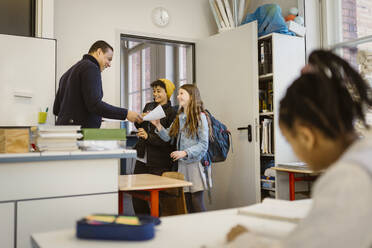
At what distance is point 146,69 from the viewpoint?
848cm

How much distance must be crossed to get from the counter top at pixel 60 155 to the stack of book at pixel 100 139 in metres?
0.05

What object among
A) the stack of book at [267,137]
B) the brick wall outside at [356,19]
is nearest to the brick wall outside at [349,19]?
the brick wall outside at [356,19]

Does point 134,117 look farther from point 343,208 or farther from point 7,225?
point 343,208

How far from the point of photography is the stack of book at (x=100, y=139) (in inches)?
84.1

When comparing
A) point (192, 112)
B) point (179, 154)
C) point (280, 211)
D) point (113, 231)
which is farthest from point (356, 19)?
→ point (113, 231)

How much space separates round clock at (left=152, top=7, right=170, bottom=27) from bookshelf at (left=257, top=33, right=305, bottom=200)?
1232 millimetres

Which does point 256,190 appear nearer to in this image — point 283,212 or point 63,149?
point 63,149

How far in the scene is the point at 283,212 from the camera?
114cm

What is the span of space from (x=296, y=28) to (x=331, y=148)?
3577 millimetres

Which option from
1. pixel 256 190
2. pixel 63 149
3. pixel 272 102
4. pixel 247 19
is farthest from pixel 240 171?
pixel 63 149

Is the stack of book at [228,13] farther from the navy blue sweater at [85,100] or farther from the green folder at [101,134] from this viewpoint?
the green folder at [101,134]

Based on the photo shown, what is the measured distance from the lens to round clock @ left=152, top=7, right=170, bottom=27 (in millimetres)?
4582

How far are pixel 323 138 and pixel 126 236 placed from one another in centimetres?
51

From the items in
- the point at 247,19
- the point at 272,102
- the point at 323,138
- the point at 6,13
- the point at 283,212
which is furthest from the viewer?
the point at 247,19
